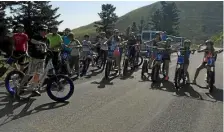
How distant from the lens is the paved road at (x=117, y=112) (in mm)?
6381

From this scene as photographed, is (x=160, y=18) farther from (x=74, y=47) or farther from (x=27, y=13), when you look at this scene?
(x=74, y=47)

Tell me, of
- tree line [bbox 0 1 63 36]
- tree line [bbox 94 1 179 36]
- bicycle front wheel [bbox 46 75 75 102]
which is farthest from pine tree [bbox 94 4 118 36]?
bicycle front wheel [bbox 46 75 75 102]

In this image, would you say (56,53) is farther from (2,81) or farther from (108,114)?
(108,114)

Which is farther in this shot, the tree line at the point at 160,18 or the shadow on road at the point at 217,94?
the tree line at the point at 160,18

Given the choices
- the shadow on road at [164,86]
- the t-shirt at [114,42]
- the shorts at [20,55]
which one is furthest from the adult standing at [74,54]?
the shadow on road at [164,86]

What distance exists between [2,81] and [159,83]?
5.83 meters

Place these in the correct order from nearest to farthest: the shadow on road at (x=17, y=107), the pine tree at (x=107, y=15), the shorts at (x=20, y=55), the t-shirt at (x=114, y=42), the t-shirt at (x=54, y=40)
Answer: the shadow on road at (x=17, y=107), the shorts at (x=20, y=55), the t-shirt at (x=54, y=40), the t-shirt at (x=114, y=42), the pine tree at (x=107, y=15)

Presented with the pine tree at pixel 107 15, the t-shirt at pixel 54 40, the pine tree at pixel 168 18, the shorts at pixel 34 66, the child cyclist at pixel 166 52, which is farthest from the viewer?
the pine tree at pixel 168 18

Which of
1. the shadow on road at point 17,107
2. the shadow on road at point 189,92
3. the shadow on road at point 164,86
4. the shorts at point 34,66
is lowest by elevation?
the shadow on road at point 189,92

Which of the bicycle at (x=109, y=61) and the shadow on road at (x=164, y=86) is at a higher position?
the bicycle at (x=109, y=61)

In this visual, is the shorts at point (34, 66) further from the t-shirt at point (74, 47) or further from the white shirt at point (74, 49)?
the white shirt at point (74, 49)

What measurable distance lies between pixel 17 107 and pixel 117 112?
2.32 m

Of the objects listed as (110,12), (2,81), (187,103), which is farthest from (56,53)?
(110,12)

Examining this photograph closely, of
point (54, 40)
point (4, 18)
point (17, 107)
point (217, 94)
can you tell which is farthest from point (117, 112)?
point (4, 18)
